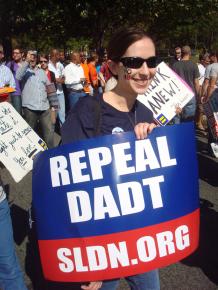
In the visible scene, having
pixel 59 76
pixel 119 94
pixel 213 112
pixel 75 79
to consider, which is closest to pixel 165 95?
pixel 213 112

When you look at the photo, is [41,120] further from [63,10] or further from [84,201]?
[63,10]

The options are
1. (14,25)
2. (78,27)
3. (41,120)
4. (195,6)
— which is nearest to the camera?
(41,120)

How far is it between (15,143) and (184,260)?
1728 mm

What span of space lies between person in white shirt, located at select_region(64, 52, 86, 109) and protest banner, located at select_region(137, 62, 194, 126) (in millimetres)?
4960

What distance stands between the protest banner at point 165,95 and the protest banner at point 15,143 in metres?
1.12

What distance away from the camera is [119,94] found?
192 centimetres

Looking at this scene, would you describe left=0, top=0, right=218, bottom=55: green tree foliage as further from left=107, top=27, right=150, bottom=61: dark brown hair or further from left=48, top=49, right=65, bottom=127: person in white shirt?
left=107, top=27, right=150, bottom=61: dark brown hair

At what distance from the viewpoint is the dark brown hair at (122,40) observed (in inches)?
72.4

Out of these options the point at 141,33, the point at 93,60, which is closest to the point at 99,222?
the point at 141,33

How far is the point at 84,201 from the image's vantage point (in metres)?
1.68

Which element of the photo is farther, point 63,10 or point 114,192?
point 63,10

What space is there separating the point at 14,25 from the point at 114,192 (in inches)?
682

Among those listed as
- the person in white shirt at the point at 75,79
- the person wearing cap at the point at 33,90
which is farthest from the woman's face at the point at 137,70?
the person in white shirt at the point at 75,79

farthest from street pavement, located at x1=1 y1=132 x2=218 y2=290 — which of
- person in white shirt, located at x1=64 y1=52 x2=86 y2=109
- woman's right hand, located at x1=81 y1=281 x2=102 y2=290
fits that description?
person in white shirt, located at x1=64 y1=52 x2=86 y2=109
